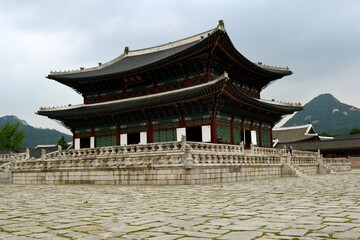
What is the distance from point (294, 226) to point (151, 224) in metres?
2.44

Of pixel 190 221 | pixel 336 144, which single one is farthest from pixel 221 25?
pixel 336 144

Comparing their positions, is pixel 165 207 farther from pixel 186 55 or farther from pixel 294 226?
pixel 186 55

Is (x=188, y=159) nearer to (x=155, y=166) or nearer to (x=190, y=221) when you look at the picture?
(x=155, y=166)

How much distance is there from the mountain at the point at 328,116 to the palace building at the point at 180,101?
13144 cm

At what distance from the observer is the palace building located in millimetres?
26000

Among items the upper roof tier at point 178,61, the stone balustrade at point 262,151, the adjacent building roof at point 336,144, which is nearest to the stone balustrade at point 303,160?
the stone balustrade at point 262,151

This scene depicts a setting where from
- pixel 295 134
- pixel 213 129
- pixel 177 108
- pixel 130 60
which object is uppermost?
pixel 130 60

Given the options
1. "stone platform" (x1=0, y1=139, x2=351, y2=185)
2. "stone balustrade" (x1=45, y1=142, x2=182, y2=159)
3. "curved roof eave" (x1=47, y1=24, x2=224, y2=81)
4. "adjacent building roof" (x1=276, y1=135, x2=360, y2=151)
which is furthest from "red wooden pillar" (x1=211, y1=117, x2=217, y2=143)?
"adjacent building roof" (x1=276, y1=135, x2=360, y2=151)

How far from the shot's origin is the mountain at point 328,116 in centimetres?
16002

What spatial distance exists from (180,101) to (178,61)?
12.4ft

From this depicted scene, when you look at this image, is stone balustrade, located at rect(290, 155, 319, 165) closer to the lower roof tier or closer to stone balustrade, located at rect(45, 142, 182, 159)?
the lower roof tier

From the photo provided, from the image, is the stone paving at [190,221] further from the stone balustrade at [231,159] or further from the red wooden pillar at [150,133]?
the red wooden pillar at [150,133]

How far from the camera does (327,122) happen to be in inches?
6634

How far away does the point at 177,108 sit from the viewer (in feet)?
89.6
